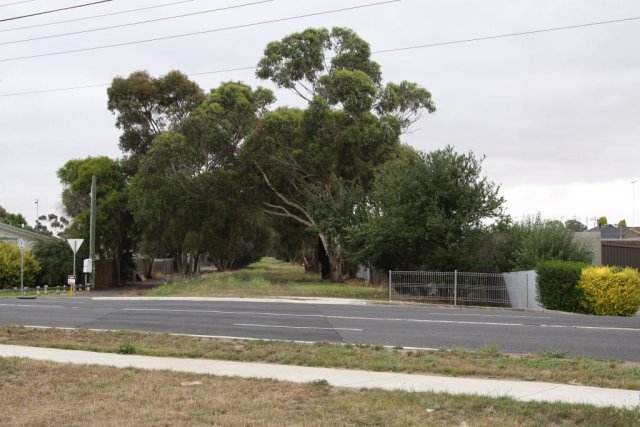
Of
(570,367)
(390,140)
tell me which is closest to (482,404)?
(570,367)

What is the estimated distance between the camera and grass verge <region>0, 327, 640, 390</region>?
10.6 meters

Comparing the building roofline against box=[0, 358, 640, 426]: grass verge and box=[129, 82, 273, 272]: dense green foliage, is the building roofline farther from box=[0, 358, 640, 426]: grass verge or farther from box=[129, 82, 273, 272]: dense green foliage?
box=[0, 358, 640, 426]: grass verge

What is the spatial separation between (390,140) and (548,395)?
32119mm

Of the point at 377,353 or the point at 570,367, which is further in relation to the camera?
the point at 377,353

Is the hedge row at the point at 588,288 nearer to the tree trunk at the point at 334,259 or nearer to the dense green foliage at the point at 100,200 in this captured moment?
the tree trunk at the point at 334,259

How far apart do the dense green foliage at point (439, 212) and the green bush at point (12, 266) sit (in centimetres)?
3012

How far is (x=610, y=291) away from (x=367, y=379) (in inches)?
688

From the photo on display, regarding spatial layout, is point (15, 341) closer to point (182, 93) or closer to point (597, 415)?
point (597, 415)

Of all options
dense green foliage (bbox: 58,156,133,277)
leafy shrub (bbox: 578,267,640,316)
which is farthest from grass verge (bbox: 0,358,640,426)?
dense green foliage (bbox: 58,156,133,277)

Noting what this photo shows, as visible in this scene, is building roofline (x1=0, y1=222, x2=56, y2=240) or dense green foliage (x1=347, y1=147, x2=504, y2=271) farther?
building roofline (x1=0, y1=222, x2=56, y2=240)

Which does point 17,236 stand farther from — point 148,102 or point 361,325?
point 361,325

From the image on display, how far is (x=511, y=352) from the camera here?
527 inches

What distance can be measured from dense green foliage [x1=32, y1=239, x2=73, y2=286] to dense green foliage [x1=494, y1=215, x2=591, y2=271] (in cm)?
3519

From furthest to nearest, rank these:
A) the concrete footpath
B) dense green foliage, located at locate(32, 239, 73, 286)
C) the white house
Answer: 1. the white house
2. dense green foliage, located at locate(32, 239, 73, 286)
3. the concrete footpath
